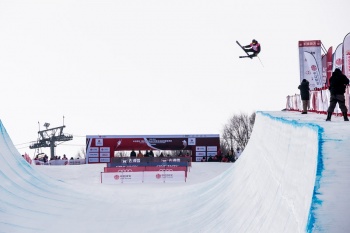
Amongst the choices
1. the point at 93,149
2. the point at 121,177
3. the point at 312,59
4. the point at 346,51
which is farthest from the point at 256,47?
the point at 93,149

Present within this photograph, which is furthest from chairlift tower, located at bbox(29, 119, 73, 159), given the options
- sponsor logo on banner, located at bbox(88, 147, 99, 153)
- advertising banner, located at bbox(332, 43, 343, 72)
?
advertising banner, located at bbox(332, 43, 343, 72)

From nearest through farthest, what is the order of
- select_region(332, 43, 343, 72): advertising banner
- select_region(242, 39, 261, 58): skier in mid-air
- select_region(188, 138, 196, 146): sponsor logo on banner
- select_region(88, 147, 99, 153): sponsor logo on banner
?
select_region(332, 43, 343, 72): advertising banner → select_region(242, 39, 261, 58): skier in mid-air → select_region(188, 138, 196, 146): sponsor logo on banner → select_region(88, 147, 99, 153): sponsor logo on banner

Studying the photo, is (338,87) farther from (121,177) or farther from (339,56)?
(121,177)

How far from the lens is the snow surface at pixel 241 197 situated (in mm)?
4242

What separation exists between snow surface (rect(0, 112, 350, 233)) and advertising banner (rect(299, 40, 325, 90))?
693 centimetres

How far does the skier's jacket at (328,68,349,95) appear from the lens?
27.6 ft

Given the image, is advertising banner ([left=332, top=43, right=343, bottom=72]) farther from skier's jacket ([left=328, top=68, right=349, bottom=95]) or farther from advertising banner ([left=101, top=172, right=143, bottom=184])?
advertising banner ([left=101, top=172, right=143, bottom=184])

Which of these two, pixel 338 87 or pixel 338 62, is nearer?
pixel 338 87

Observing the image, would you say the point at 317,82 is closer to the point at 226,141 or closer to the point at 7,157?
the point at 7,157

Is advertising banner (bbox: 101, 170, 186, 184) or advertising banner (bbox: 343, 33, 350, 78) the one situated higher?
advertising banner (bbox: 343, 33, 350, 78)

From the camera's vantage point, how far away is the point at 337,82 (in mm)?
8500

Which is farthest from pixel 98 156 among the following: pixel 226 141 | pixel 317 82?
pixel 226 141

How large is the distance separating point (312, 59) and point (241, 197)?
11565 millimetres

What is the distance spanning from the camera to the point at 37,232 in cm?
1008
